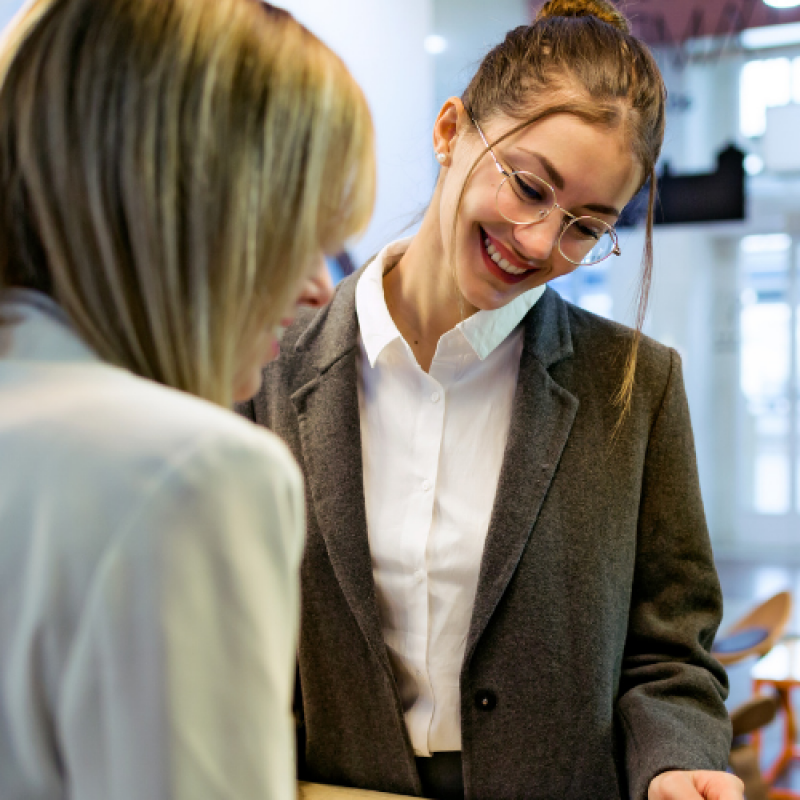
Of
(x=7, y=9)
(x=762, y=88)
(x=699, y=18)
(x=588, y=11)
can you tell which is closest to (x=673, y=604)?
(x=588, y=11)

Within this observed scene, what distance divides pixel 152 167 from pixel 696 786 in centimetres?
98

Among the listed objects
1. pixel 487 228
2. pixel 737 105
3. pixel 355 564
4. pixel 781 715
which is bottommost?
pixel 781 715

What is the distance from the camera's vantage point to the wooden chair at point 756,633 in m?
3.77

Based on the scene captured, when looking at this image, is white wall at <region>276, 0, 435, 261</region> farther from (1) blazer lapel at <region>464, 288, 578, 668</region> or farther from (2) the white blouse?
(2) the white blouse

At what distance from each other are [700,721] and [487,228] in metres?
0.75

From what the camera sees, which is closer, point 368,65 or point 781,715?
point 368,65

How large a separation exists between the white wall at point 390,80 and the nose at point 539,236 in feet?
4.02

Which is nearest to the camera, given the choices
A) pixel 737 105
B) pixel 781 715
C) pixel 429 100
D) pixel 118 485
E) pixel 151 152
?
pixel 118 485

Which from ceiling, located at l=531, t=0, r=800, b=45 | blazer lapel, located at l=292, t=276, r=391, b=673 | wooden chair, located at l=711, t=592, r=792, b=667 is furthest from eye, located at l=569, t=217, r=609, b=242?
ceiling, located at l=531, t=0, r=800, b=45

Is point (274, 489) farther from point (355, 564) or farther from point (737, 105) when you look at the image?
point (737, 105)

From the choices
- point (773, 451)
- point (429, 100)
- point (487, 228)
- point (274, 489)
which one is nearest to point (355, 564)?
point (487, 228)

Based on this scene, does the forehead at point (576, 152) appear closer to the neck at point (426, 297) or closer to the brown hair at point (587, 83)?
the brown hair at point (587, 83)

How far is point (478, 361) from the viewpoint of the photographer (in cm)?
137

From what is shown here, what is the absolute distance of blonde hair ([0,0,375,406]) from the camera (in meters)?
0.58
